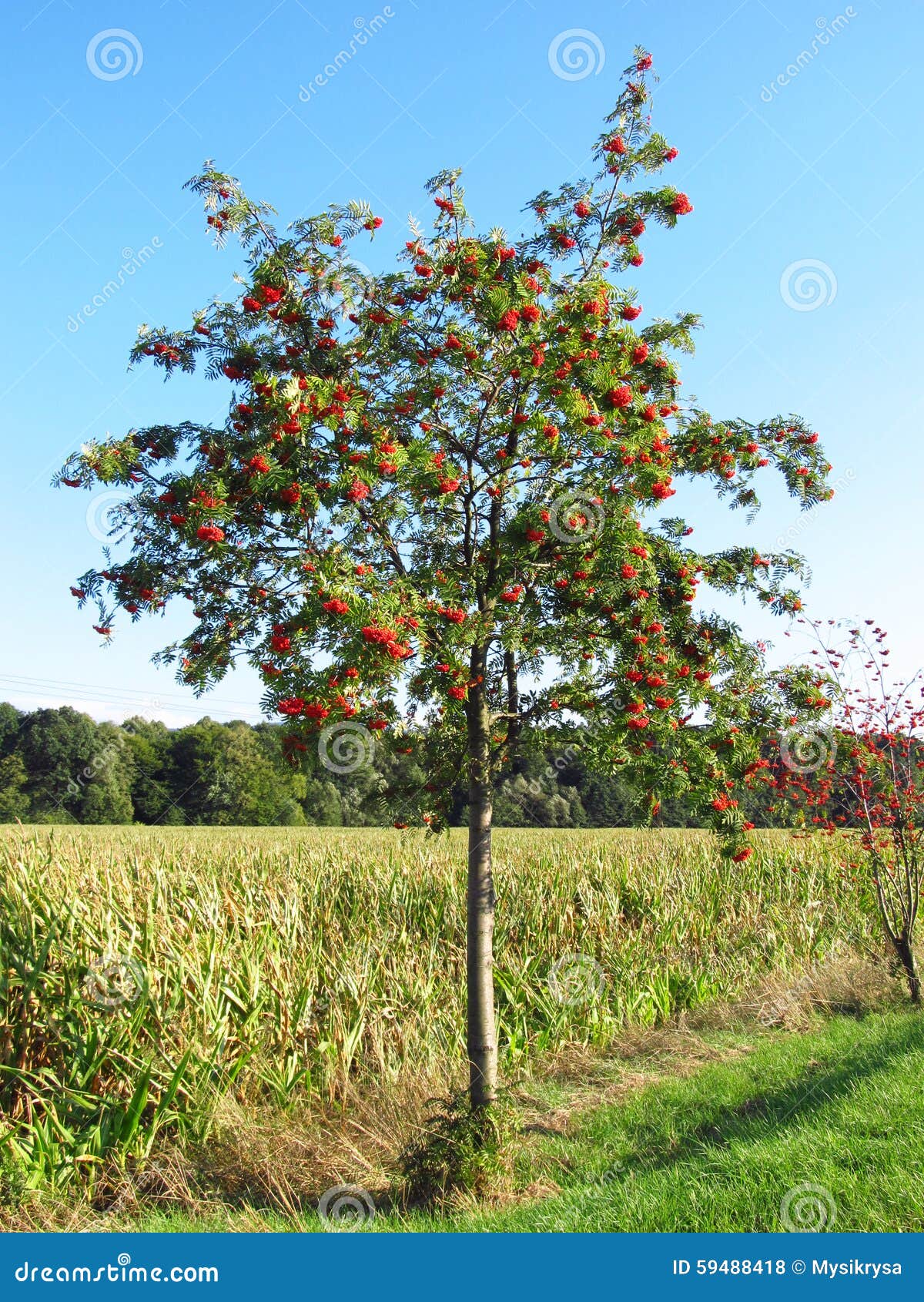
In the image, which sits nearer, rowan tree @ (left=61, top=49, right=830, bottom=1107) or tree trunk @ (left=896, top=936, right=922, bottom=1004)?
rowan tree @ (left=61, top=49, right=830, bottom=1107)

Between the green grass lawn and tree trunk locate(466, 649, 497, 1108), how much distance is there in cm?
58

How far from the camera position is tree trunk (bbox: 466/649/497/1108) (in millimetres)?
4449

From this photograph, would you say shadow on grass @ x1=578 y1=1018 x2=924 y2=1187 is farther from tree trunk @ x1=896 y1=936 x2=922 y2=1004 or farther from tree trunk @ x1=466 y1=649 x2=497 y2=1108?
tree trunk @ x1=896 y1=936 x2=922 y2=1004

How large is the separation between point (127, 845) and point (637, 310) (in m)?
7.23

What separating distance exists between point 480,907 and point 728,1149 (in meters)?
1.87

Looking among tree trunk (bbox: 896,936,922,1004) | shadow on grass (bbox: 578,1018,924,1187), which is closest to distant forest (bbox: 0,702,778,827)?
tree trunk (bbox: 896,936,922,1004)

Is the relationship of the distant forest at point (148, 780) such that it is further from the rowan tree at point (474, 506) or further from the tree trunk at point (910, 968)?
the rowan tree at point (474, 506)

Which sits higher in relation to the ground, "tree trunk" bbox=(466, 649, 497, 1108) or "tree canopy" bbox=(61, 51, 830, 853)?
"tree canopy" bbox=(61, 51, 830, 853)

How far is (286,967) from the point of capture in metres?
6.12

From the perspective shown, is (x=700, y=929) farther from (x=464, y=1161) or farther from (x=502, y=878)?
(x=464, y=1161)

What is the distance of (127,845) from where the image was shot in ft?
27.9

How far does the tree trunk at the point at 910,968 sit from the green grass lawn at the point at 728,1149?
115 cm

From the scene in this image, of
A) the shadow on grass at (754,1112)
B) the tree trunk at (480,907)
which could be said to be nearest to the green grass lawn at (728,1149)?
the shadow on grass at (754,1112)
